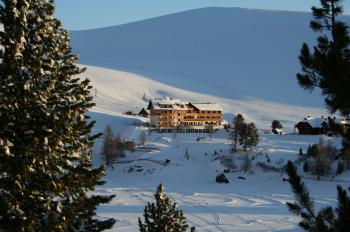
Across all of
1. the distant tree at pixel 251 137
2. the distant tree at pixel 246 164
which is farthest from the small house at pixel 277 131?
the distant tree at pixel 246 164

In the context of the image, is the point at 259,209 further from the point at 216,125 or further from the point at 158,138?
the point at 216,125

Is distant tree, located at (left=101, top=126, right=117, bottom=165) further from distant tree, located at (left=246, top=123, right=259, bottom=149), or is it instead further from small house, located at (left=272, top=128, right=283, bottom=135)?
small house, located at (left=272, top=128, right=283, bottom=135)

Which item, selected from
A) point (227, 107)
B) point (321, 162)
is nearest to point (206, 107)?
point (321, 162)

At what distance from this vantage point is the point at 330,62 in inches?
436

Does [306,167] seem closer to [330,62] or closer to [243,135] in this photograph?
[243,135]

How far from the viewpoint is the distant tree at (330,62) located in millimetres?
10789

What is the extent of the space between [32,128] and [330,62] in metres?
6.07

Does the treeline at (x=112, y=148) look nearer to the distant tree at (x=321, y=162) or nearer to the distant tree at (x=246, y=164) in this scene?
the distant tree at (x=246, y=164)

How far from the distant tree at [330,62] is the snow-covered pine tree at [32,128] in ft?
16.0

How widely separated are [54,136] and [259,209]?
40.3 metres

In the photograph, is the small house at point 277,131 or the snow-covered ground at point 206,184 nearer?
the snow-covered ground at point 206,184

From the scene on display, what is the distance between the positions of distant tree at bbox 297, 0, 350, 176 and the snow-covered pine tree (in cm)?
487

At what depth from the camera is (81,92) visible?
13.8 metres

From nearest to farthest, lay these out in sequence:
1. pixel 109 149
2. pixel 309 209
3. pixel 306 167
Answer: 1. pixel 309 209
2. pixel 306 167
3. pixel 109 149
